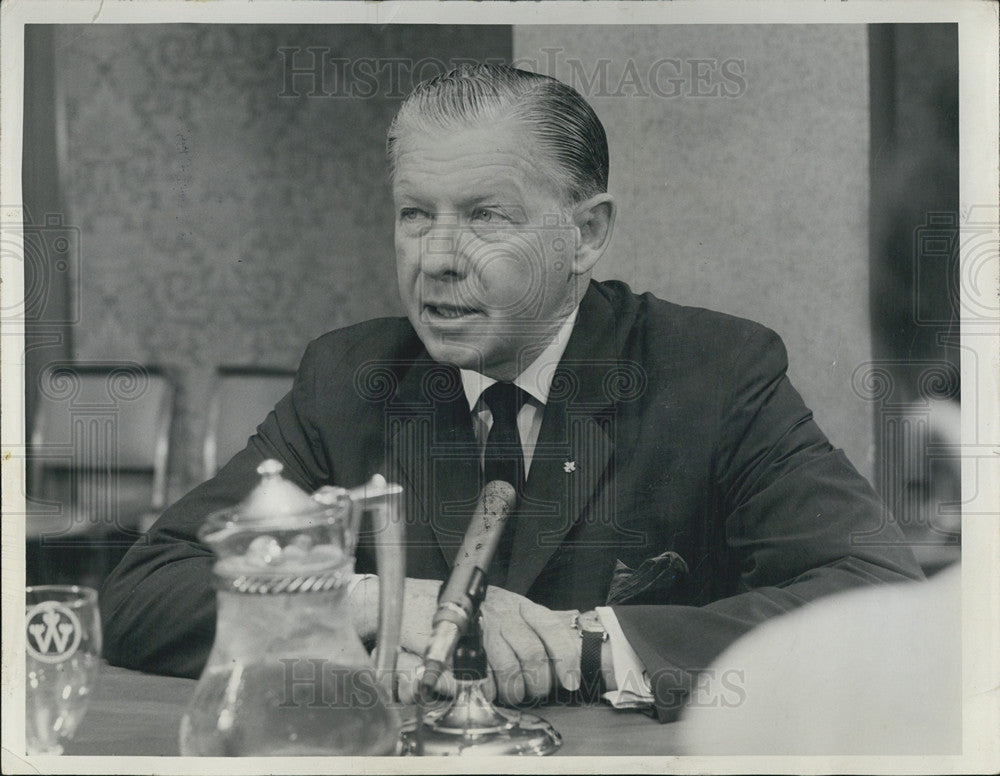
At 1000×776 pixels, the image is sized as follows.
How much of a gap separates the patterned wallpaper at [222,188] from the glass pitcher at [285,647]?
277 mm

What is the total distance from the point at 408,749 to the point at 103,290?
659 mm

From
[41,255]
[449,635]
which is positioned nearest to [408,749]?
[449,635]

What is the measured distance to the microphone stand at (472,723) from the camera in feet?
3.95

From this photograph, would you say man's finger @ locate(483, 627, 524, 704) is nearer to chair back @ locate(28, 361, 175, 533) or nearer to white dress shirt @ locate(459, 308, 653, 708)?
white dress shirt @ locate(459, 308, 653, 708)

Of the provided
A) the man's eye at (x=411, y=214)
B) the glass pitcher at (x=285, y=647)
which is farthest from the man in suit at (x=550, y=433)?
the glass pitcher at (x=285, y=647)

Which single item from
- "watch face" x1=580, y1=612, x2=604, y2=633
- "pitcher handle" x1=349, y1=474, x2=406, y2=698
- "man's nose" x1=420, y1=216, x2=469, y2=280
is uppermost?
"man's nose" x1=420, y1=216, x2=469, y2=280

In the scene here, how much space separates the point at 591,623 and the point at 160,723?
50 centimetres

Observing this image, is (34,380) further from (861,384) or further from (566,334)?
(861,384)

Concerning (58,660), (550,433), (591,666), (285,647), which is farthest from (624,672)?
(58,660)

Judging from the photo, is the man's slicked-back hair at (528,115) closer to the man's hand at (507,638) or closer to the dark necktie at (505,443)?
the dark necktie at (505,443)

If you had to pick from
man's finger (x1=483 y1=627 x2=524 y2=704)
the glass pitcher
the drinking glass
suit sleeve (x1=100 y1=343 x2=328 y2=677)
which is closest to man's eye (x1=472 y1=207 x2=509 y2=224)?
suit sleeve (x1=100 y1=343 x2=328 y2=677)

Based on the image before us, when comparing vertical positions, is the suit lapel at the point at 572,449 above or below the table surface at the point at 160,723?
above

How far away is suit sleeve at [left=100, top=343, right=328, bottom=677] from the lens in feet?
4.08

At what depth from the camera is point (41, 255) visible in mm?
1352
